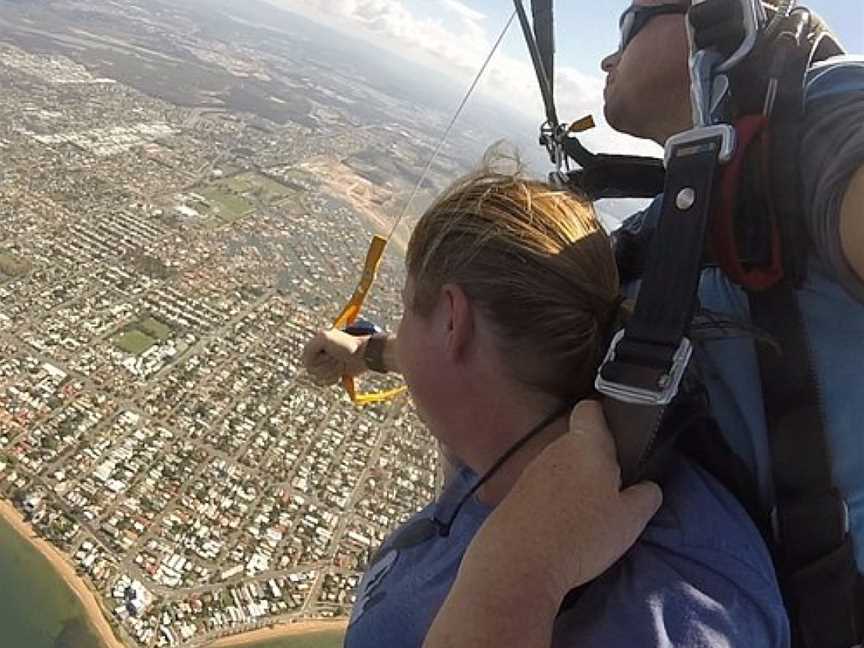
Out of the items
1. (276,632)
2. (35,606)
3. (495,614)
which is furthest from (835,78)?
(35,606)

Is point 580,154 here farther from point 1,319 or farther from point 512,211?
point 1,319

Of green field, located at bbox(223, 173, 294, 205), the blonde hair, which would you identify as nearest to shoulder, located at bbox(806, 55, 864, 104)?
the blonde hair

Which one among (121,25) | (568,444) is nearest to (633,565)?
(568,444)

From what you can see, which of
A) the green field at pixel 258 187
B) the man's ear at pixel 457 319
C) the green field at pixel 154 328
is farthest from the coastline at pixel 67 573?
the green field at pixel 258 187

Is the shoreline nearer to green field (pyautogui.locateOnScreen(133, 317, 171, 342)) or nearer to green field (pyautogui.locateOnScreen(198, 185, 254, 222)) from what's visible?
green field (pyautogui.locateOnScreen(133, 317, 171, 342))

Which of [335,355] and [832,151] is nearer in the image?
[832,151]

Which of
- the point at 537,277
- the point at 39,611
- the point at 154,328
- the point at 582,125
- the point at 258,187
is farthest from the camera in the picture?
the point at 258,187

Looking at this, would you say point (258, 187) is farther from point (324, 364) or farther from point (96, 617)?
point (324, 364)
